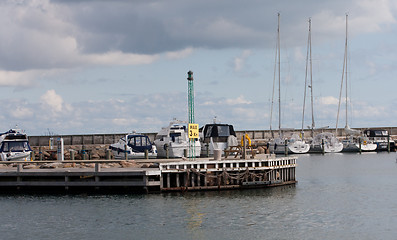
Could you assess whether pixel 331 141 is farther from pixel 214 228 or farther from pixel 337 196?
pixel 214 228

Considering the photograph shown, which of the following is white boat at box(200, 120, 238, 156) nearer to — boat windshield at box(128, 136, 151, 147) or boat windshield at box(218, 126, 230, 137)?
boat windshield at box(218, 126, 230, 137)

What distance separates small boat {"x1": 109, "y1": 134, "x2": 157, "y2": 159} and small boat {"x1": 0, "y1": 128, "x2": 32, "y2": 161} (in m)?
9.39

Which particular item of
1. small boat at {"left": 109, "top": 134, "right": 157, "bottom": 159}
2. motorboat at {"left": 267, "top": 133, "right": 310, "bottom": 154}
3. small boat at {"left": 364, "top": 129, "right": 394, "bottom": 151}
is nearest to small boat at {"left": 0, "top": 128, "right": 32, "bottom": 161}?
small boat at {"left": 109, "top": 134, "right": 157, "bottom": 159}

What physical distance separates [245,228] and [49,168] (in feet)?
64.3

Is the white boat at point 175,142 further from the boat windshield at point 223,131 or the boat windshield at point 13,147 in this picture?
the boat windshield at point 13,147

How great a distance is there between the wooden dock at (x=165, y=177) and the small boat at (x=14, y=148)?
1192cm

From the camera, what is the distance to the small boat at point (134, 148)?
5941 centimetres

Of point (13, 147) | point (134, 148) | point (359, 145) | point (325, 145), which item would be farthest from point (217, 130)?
point (359, 145)

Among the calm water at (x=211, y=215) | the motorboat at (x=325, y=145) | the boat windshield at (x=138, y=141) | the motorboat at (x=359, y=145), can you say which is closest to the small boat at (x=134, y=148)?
the boat windshield at (x=138, y=141)

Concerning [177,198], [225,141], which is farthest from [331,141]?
[177,198]

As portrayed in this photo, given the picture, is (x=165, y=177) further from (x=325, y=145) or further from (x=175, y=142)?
(x=325, y=145)

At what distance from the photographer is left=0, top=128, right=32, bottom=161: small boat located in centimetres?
5288

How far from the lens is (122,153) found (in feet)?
197

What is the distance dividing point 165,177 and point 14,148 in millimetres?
20990
